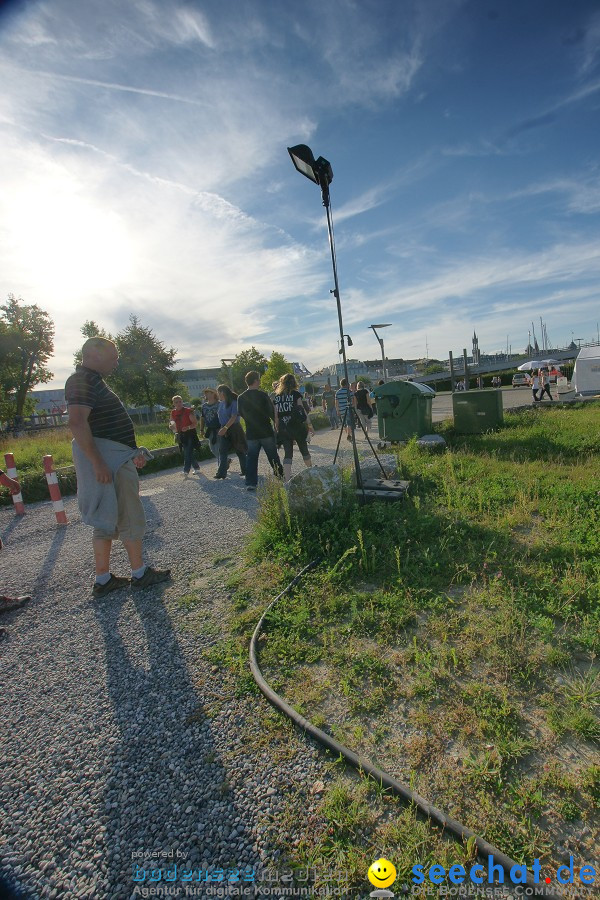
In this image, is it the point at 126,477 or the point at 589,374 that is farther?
the point at 589,374

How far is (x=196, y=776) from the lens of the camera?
189 cm

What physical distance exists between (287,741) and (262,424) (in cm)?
509

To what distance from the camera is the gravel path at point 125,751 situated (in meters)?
1.61

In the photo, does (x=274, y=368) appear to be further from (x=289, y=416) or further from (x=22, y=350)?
(x=289, y=416)

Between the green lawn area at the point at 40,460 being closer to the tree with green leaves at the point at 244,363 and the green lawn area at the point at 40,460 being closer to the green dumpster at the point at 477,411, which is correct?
the green dumpster at the point at 477,411

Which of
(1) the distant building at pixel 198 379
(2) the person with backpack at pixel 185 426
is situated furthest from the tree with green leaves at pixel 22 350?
(1) the distant building at pixel 198 379

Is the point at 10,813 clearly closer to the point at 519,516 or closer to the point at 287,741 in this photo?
the point at 287,741

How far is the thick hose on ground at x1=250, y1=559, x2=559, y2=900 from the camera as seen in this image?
55.5 inches

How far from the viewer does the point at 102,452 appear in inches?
138

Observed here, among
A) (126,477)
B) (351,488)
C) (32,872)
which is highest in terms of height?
(126,477)

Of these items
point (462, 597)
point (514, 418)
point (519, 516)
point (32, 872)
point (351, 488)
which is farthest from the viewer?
point (514, 418)

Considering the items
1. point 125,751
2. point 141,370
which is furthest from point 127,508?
point 141,370

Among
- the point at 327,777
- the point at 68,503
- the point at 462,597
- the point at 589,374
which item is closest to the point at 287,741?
the point at 327,777

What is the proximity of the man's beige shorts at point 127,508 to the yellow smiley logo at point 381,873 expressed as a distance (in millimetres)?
2862
